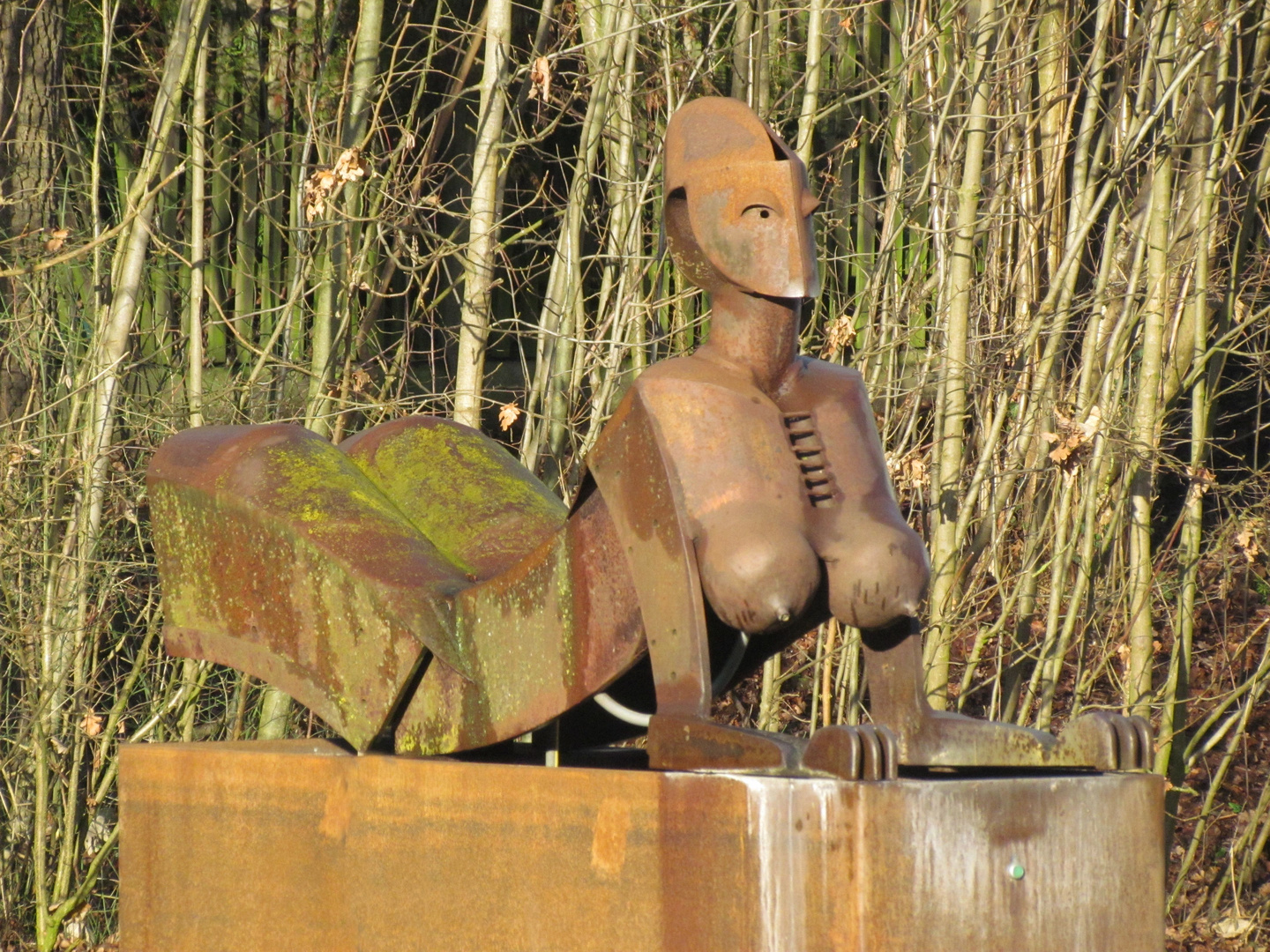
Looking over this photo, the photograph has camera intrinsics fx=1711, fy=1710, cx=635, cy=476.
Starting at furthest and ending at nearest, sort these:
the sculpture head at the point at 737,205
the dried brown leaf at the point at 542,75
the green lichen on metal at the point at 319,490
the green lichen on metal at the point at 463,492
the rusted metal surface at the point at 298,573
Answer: the dried brown leaf at the point at 542,75
the green lichen on metal at the point at 463,492
the green lichen on metal at the point at 319,490
the rusted metal surface at the point at 298,573
the sculpture head at the point at 737,205

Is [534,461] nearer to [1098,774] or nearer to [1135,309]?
[1135,309]

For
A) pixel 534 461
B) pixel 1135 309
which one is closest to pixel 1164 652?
pixel 1135 309

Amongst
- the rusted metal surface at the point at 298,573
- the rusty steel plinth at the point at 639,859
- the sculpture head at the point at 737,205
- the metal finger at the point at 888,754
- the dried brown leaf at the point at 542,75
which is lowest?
the rusty steel plinth at the point at 639,859

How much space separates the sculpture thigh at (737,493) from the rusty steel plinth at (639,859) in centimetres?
31

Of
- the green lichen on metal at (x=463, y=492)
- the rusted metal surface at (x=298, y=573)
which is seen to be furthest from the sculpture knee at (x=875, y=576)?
the green lichen on metal at (x=463, y=492)

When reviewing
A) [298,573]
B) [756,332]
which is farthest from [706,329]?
[756,332]

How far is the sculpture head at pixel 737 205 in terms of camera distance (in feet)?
9.62

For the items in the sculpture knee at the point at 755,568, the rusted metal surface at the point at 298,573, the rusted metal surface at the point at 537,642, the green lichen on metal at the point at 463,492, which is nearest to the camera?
the sculpture knee at the point at 755,568

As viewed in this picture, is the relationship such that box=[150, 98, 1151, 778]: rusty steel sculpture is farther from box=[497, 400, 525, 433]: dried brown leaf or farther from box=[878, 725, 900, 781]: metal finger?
box=[497, 400, 525, 433]: dried brown leaf

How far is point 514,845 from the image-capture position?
306 cm

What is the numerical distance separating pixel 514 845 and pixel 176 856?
0.97 meters

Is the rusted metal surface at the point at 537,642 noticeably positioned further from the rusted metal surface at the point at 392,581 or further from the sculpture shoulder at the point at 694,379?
the sculpture shoulder at the point at 694,379

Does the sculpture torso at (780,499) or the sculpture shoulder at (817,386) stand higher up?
the sculpture shoulder at (817,386)

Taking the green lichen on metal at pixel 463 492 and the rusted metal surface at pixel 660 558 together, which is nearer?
the rusted metal surface at pixel 660 558
